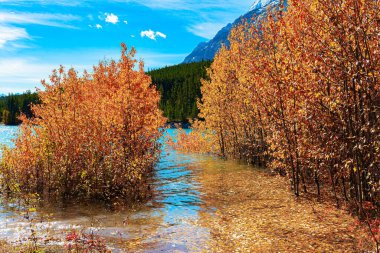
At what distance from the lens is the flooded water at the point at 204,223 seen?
46.1 ft

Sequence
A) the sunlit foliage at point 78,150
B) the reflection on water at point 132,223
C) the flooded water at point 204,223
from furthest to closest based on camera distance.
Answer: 1. the sunlit foliage at point 78,150
2. the reflection on water at point 132,223
3. the flooded water at point 204,223

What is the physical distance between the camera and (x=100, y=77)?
4409 cm

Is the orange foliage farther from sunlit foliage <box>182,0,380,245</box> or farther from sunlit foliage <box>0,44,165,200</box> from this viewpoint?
sunlit foliage <box>0,44,165,200</box>

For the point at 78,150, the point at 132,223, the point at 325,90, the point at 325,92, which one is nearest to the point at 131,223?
the point at 132,223

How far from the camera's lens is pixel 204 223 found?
57.1ft

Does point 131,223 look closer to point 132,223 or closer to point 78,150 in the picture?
point 132,223

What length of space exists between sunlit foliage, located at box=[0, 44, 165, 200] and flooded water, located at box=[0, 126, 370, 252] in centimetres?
200

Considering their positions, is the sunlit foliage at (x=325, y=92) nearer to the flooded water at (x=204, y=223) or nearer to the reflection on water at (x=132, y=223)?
the flooded water at (x=204, y=223)

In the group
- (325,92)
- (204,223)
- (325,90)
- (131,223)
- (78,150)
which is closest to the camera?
(325,92)

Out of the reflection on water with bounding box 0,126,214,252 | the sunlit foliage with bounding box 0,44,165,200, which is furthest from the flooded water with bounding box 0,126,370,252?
the sunlit foliage with bounding box 0,44,165,200

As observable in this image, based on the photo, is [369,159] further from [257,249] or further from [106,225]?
[106,225]

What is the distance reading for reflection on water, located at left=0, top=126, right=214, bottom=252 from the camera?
14713 mm

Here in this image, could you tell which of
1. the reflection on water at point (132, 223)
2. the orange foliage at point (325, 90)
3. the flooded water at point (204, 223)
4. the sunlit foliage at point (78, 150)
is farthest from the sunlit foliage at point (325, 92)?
the sunlit foliage at point (78, 150)

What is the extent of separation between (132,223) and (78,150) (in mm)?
7483
